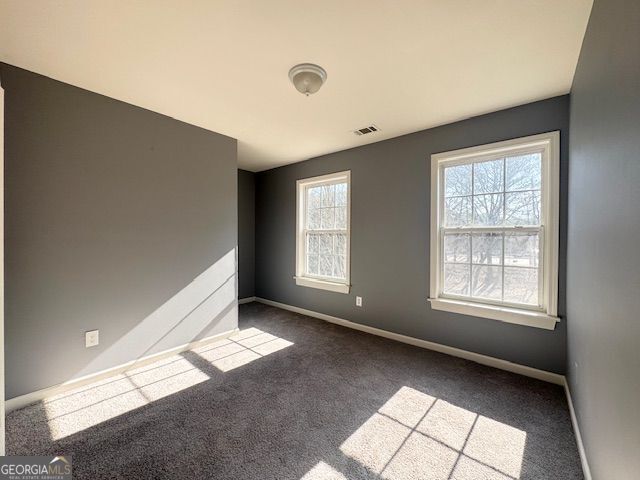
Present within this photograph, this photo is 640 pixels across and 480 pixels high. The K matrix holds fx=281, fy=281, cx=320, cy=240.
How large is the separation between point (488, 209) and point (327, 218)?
2111mm

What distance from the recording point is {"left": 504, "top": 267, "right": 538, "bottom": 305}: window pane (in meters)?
2.51

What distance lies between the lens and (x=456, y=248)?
2.93 metres

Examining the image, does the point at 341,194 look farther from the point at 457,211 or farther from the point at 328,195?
the point at 457,211

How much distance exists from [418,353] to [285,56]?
2932mm

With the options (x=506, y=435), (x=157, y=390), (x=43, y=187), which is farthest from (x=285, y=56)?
(x=506, y=435)

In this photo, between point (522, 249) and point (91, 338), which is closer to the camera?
point (91, 338)

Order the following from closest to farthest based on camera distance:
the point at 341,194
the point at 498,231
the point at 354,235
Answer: the point at 498,231
the point at 354,235
the point at 341,194

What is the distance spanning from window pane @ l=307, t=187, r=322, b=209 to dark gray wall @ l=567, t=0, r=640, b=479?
3003 millimetres

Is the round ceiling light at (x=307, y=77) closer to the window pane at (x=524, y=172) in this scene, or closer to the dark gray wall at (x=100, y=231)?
the dark gray wall at (x=100, y=231)

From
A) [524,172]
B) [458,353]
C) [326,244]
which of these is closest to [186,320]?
[326,244]

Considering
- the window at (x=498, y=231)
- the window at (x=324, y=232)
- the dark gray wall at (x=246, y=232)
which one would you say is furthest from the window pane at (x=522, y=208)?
the dark gray wall at (x=246, y=232)

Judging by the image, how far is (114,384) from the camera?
230cm

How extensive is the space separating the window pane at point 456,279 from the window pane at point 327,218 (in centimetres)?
171

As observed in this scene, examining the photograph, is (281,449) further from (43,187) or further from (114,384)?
(43,187)
